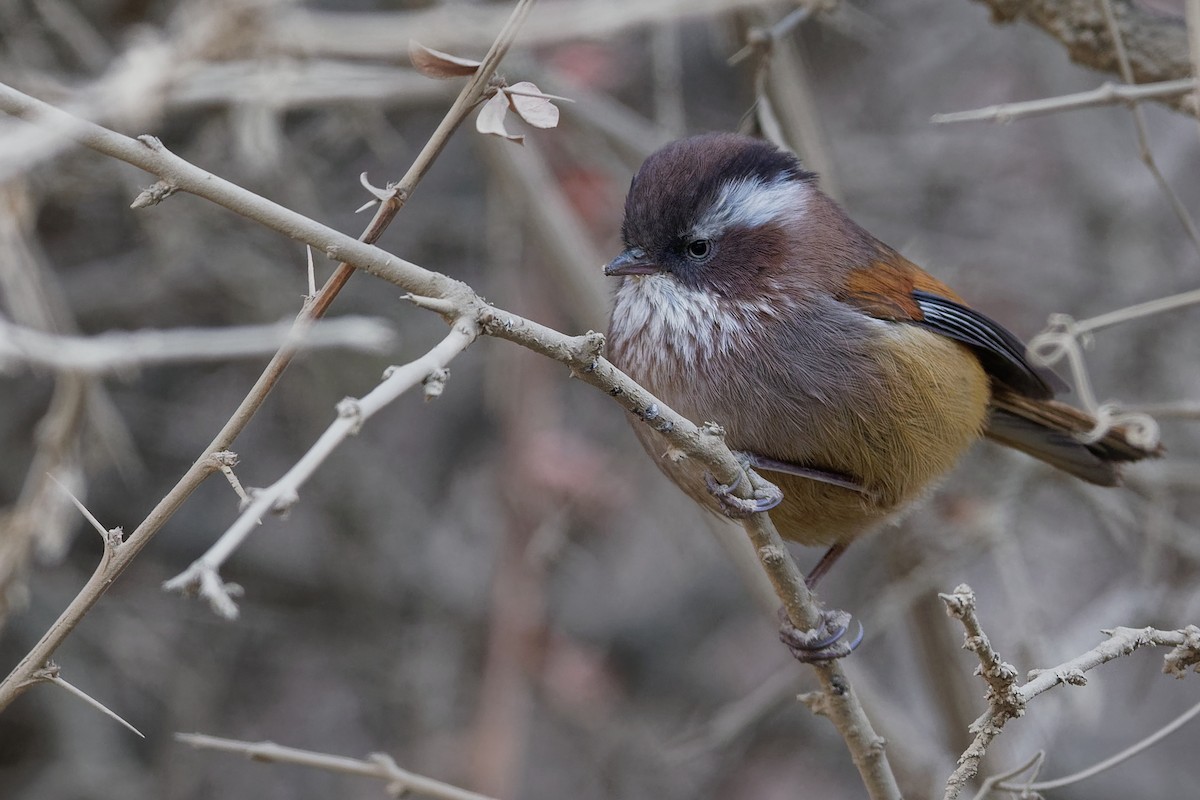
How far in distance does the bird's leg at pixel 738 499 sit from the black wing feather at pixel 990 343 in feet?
3.55

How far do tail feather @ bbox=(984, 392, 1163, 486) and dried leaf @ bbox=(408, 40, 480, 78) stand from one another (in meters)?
2.32

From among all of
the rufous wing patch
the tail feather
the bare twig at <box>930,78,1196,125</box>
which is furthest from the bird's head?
the tail feather

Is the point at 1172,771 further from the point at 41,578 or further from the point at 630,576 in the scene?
the point at 41,578

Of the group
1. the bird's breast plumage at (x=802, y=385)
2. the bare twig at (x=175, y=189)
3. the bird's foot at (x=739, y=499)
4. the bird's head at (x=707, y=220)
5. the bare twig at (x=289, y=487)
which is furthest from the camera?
the bird's head at (x=707, y=220)

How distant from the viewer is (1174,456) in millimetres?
5742

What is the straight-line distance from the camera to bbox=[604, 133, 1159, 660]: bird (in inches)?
120

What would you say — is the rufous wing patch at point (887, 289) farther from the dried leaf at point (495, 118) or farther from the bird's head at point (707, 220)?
the dried leaf at point (495, 118)

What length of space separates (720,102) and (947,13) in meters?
Result: 1.36

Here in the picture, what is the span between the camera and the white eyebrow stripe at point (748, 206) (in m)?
3.23

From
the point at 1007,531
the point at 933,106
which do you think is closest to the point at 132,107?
the point at 1007,531

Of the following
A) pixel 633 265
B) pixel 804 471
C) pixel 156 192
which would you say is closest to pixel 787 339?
pixel 804 471

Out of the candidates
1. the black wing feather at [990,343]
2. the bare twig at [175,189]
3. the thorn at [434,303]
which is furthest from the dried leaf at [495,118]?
the black wing feather at [990,343]

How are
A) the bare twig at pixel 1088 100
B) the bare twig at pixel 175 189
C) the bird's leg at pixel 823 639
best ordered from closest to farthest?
the bare twig at pixel 175 189 → the bare twig at pixel 1088 100 → the bird's leg at pixel 823 639

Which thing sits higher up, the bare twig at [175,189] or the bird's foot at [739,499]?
the bare twig at [175,189]
